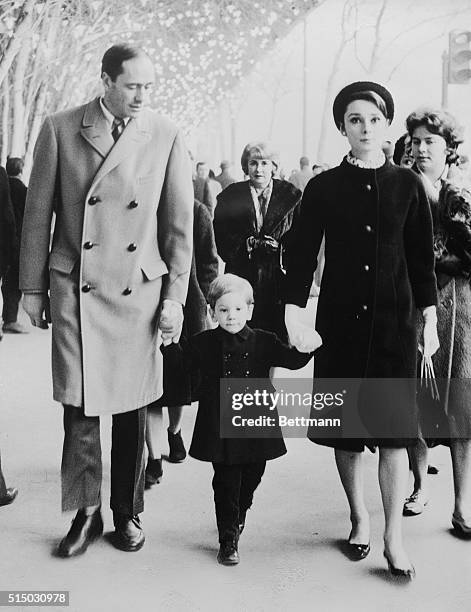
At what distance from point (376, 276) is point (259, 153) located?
78 centimetres

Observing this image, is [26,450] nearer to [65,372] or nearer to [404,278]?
[65,372]

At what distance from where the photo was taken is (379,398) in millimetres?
2354

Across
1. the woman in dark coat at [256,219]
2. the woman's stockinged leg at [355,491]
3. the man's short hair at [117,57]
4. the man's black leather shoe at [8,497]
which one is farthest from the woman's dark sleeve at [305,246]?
the man's black leather shoe at [8,497]

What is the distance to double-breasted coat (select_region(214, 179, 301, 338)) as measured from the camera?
2.64 meters

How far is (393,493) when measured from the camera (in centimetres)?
237

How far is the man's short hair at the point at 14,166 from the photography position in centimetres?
257

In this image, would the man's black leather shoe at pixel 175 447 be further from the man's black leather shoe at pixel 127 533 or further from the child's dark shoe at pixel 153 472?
the man's black leather shoe at pixel 127 533

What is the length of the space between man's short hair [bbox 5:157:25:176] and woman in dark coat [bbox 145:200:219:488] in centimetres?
56

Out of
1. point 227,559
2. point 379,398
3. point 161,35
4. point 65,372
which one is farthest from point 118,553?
point 161,35

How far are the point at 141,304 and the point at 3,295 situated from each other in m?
0.67

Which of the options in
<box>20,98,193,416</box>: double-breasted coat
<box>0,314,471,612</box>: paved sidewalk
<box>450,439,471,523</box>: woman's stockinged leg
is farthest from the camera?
<box>450,439,471,523</box>: woman's stockinged leg

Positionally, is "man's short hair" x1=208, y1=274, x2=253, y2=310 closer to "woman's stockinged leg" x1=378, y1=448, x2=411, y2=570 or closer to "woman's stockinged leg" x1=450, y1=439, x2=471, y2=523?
"woman's stockinged leg" x1=378, y1=448, x2=411, y2=570
